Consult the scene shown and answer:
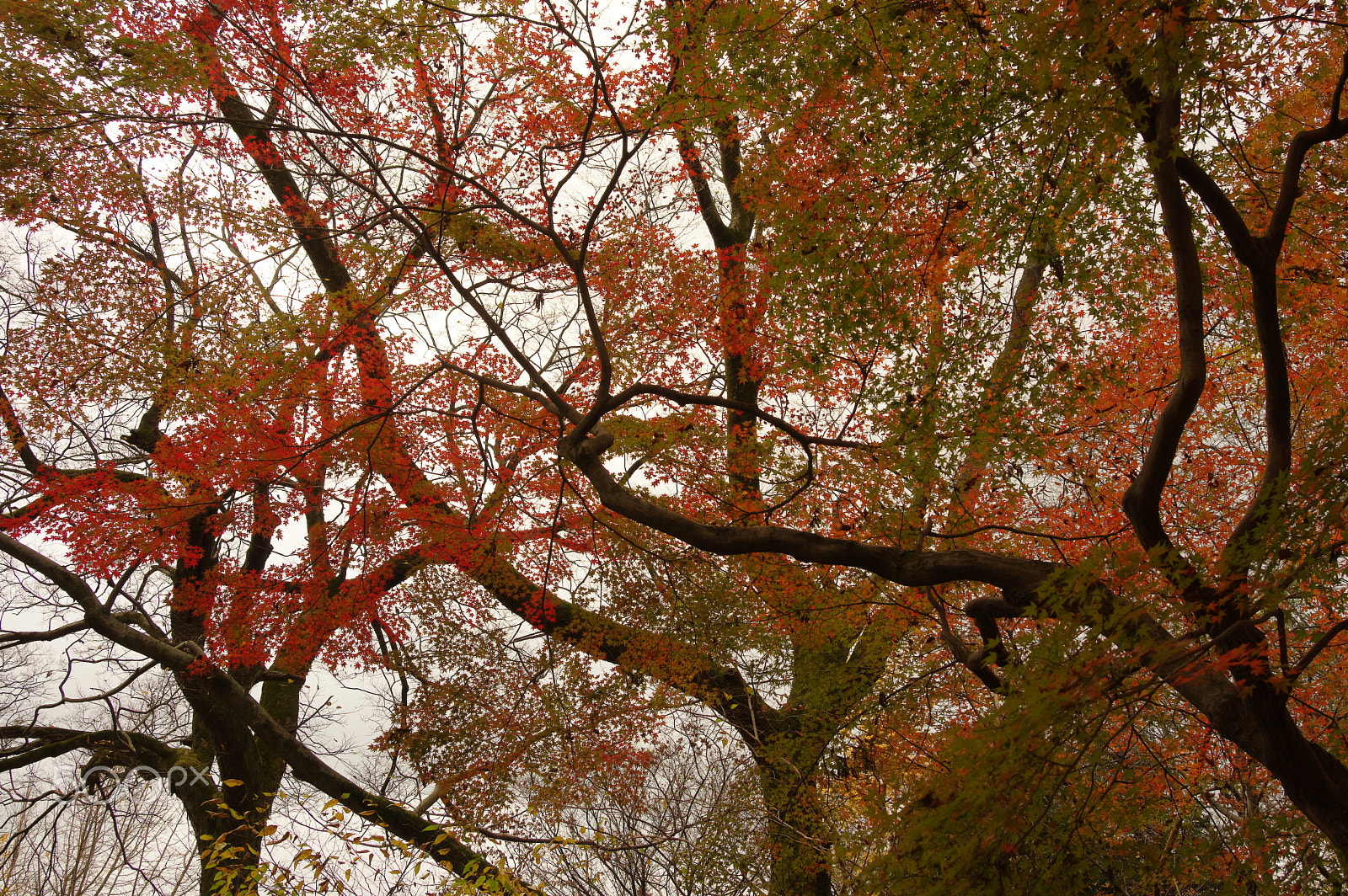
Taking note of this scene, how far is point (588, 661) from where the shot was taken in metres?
10.4

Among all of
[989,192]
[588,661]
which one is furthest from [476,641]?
[989,192]

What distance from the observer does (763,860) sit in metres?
7.53

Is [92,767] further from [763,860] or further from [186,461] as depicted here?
[763,860]

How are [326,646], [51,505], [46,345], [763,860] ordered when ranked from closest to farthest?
[763,860]
[51,505]
[46,345]
[326,646]

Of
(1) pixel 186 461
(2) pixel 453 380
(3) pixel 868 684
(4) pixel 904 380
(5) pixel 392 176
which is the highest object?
(5) pixel 392 176

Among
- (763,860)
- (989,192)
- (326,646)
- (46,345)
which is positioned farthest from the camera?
(326,646)

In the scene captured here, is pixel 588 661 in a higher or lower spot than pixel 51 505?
lower

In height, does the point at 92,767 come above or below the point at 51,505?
below

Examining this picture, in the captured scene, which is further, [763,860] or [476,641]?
[476,641]

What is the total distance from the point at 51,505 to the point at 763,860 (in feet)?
30.6

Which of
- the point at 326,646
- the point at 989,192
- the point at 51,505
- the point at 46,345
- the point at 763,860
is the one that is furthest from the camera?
the point at 326,646

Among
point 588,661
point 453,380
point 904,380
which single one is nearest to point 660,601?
point 588,661

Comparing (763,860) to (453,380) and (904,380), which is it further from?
(453,380)

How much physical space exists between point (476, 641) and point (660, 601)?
3113 millimetres
